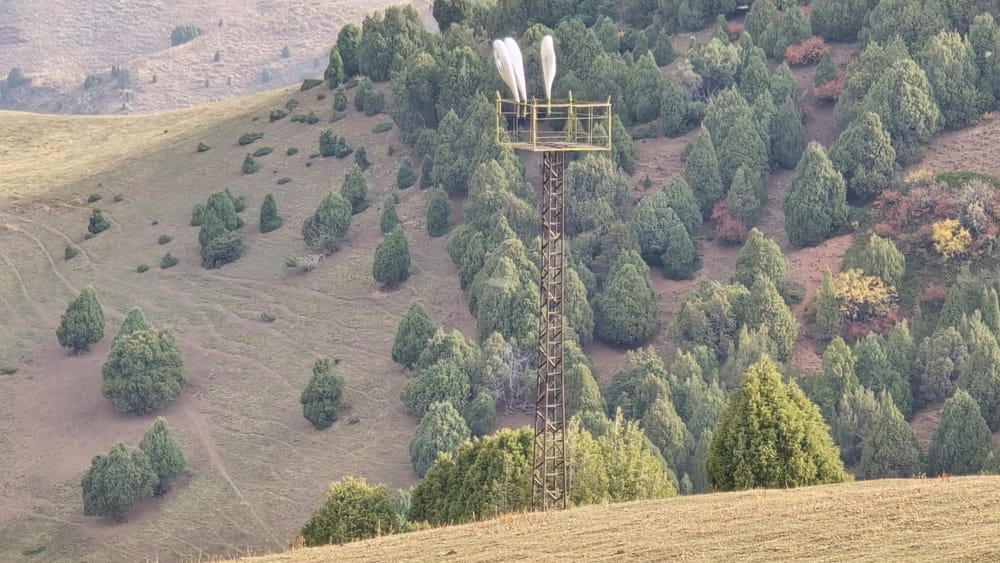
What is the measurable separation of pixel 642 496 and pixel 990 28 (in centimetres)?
4519

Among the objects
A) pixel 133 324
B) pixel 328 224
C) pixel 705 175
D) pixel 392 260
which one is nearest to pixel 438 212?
pixel 392 260

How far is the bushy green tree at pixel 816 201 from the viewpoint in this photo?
93.4 m

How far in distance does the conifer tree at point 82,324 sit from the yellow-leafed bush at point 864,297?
3692cm

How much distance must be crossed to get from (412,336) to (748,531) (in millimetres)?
48991

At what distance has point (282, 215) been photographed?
110 meters

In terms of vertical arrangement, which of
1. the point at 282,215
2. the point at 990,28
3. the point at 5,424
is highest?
the point at 990,28

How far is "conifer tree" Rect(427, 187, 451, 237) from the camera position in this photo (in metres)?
104

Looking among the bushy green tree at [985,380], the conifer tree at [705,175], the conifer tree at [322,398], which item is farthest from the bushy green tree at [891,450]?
the conifer tree at [322,398]

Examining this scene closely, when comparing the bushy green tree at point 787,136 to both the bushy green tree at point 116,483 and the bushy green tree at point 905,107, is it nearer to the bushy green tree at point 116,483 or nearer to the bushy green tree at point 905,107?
the bushy green tree at point 905,107

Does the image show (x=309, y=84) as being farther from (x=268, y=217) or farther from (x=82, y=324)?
(x=82, y=324)

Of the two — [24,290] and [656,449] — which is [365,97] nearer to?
[24,290]

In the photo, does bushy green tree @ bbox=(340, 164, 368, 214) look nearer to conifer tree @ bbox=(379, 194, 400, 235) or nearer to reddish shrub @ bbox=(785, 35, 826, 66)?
conifer tree @ bbox=(379, 194, 400, 235)

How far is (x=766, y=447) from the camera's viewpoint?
191 ft

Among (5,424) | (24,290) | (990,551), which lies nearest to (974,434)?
(990,551)
